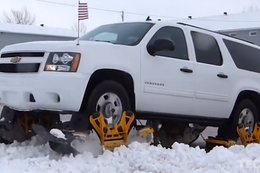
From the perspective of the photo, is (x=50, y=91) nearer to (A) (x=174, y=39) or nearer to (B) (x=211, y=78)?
(A) (x=174, y=39)

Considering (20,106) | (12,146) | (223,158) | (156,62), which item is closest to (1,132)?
(12,146)

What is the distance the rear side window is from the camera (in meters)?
8.39

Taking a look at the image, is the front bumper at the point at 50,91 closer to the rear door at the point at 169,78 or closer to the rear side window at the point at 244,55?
the rear door at the point at 169,78

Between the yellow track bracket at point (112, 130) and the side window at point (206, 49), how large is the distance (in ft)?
6.52

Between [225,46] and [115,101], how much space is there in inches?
115

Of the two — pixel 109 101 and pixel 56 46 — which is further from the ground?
pixel 56 46

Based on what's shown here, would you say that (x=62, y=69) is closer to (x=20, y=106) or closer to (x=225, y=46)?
(x=20, y=106)

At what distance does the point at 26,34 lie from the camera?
37.5 m

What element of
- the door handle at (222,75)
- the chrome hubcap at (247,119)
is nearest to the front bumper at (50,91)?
the door handle at (222,75)

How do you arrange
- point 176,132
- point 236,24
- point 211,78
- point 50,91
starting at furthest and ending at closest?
1. point 236,24
2. point 176,132
3. point 211,78
4. point 50,91

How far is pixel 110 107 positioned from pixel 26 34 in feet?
107

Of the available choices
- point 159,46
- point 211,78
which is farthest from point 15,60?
point 211,78

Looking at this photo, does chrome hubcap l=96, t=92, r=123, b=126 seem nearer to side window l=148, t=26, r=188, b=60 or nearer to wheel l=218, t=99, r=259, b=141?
side window l=148, t=26, r=188, b=60

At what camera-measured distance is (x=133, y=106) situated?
6609 mm
